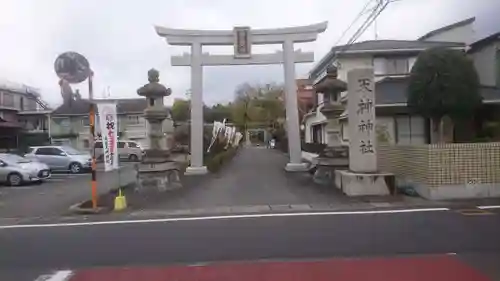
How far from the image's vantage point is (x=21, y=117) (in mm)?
56719

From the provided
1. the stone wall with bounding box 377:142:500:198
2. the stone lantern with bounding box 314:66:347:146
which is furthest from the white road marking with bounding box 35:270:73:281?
the stone lantern with bounding box 314:66:347:146

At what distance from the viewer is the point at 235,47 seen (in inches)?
963

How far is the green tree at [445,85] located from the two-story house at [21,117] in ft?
123

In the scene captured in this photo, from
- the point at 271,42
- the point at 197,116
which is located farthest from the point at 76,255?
the point at 271,42

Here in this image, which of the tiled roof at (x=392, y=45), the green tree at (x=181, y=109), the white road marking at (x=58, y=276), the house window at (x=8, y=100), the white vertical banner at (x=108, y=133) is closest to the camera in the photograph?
the white road marking at (x=58, y=276)

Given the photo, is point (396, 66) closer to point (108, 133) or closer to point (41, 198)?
point (108, 133)

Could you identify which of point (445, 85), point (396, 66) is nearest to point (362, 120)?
point (445, 85)

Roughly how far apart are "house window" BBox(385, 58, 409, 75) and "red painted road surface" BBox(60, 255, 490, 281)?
2480 cm

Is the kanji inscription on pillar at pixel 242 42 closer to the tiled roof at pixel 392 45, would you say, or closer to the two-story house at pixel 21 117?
the tiled roof at pixel 392 45

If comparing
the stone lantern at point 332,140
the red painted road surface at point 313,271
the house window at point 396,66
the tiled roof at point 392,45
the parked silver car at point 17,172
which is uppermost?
the tiled roof at point 392,45

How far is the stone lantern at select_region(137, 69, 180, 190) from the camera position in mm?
17438

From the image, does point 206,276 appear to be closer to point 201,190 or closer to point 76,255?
point 76,255

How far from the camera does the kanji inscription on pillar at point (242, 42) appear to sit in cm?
2427

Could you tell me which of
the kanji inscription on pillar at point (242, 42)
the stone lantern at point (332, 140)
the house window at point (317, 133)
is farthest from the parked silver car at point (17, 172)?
the house window at point (317, 133)
